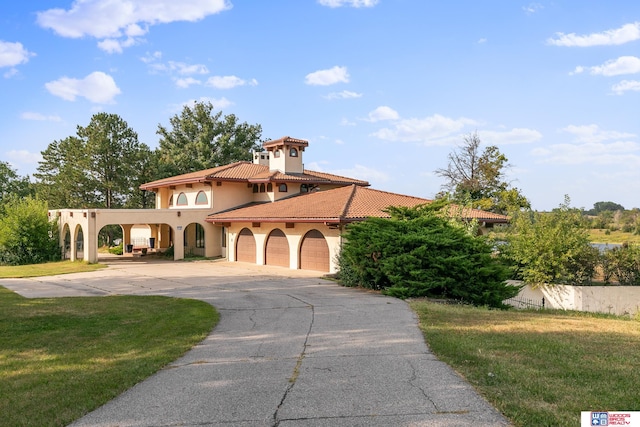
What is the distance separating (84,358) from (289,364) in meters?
3.77

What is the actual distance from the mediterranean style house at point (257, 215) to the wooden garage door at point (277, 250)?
0.18ft

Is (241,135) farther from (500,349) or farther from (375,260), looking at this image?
(500,349)

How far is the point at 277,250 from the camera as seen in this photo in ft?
90.2

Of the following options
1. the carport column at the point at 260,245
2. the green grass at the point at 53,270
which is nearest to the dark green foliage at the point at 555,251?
the carport column at the point at 260,245

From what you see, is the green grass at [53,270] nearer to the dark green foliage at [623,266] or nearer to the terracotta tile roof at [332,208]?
the terracotta tile roof at [332,208]

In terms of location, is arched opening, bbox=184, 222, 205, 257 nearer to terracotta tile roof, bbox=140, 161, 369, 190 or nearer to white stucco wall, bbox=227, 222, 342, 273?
terracotta tile roof, bbox=140, 161, 369, 190

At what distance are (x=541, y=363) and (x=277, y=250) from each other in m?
20.8

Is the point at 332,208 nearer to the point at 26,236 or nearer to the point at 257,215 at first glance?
the point at 257,215

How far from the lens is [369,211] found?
2423 centimetres

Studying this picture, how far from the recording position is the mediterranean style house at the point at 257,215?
24.8 meters

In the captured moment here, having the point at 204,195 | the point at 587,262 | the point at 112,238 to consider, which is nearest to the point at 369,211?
the point at 587,262

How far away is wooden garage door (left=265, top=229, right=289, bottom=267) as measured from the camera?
1058 inches

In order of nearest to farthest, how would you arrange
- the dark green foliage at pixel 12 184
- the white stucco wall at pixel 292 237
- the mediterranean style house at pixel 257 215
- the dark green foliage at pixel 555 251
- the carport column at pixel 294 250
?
the dark green foliage at pixel 555 251
the white stucco wall at pixel 292 237
the mediterranean style house at pixel 257 215
the carport column at pixel 294 250
the dark green foliage at pixel 12 184

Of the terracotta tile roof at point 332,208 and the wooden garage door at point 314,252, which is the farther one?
the wooden garage door at point 314,252
